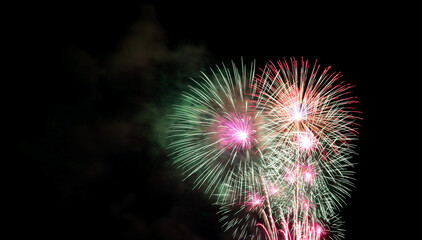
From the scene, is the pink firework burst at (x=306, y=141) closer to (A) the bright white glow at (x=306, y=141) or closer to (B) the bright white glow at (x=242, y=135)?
(A) the bright white glow at (x=306, y=141)

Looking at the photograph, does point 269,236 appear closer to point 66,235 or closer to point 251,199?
point 251,199

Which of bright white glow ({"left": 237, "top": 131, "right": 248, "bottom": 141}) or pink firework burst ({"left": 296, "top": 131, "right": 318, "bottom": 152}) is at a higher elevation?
pink firework burst ({"left": 296, "top": 131, "right": 318, "bottom": 152})

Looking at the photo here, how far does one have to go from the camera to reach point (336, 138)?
10.3 m

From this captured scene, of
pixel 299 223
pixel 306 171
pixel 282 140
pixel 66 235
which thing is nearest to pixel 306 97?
pixel 282 140

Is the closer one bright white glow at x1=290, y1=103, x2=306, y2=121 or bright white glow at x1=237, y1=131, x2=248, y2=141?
bright white glow at x1=290, y1=103, x2=306, y2=121

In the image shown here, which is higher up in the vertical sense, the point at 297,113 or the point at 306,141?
the point at 297,113

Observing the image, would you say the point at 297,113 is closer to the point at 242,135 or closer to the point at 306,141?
the point at 306,141

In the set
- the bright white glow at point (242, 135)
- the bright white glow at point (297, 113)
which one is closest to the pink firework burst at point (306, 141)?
the bright white glow at point (297, 113)

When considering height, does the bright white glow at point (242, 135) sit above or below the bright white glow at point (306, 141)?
below

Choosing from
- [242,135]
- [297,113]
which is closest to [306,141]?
[297,113]

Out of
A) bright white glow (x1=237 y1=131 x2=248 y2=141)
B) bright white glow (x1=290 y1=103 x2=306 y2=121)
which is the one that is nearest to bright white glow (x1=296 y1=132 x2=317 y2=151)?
bright white glow (x1=290 y1=103 x2=306 y2=121)

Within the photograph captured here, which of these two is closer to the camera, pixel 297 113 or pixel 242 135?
pixel 297 113

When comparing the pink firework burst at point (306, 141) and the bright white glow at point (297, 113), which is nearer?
the bright white glow at point (297, 113)

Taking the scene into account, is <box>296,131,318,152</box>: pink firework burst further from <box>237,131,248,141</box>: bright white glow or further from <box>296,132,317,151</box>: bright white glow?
<box>237,131,248,141</box>: bright white glow
